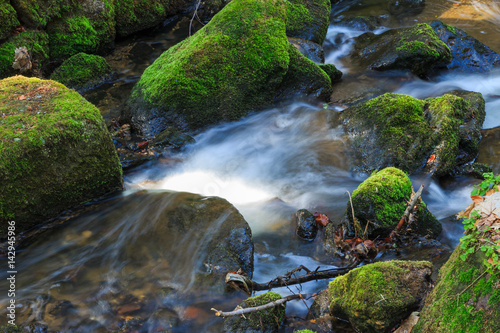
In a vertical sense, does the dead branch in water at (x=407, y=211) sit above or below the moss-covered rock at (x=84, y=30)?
below

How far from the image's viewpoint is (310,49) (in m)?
9.32

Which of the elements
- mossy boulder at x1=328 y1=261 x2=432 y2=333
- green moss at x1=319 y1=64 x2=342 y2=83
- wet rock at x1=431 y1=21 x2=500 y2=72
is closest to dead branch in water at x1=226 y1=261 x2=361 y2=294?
mossy boulder at x1=328 y1=261 x2=432 y2=333

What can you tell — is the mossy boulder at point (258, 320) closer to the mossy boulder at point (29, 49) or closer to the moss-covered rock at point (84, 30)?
the mossy boulder at point (29, 49)

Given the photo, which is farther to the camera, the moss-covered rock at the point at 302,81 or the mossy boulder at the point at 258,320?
the moss-covered rock at the point at 302,81

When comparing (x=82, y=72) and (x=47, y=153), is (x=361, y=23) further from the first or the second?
(x=47, y=153)

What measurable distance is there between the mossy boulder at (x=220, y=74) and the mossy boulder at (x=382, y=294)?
4455 millimetres

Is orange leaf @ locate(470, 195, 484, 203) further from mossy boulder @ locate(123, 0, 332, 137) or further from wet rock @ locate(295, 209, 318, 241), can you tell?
mossy boulder @ locate(123, 0, 332, 137)

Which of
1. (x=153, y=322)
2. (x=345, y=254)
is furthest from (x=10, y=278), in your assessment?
(x=345, y=254)

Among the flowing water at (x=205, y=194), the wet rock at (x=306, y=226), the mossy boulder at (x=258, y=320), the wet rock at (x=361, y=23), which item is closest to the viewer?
the mossy boulder at (x=258, y=320)

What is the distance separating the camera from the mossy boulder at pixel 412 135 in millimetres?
6234

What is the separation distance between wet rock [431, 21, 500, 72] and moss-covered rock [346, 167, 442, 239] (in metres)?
6.39

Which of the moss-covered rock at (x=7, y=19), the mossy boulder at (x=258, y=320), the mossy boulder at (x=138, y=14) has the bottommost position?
the mossy boulder at (x=258, y=320)

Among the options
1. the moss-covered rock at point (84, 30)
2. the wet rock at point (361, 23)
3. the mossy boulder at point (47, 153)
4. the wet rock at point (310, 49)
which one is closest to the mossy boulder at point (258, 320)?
the mossy boulder at point (47, 153)

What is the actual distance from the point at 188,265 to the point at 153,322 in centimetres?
74
